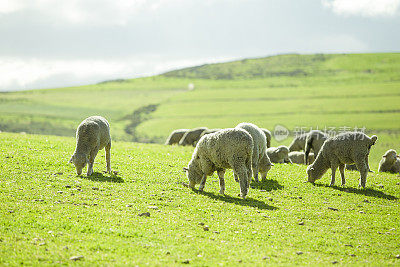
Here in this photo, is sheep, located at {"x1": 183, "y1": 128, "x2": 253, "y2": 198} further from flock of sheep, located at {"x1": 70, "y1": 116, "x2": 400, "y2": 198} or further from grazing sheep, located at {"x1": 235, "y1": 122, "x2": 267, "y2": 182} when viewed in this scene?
grazing sheep, located at {"x1": 235, "y1": 122, "x2": 267, "y2": 182}

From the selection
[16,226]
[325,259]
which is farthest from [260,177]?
[16,226]

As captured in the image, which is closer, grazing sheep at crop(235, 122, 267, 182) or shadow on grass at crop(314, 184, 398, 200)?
shadow on grass at crop(314, 184, 398, 200)

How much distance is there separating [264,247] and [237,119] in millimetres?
128719

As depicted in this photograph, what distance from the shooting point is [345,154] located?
20594 mm

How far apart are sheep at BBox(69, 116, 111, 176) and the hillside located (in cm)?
8018

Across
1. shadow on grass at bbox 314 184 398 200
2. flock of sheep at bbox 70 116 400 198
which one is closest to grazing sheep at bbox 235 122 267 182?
flock of sheep at bbox 70 116 400 198

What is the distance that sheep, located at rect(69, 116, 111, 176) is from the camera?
59.1 feet

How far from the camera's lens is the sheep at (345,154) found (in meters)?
20.3

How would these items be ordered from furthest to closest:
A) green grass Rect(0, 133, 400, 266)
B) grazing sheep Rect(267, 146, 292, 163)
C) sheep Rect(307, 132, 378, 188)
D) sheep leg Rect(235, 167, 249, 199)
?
grazing sheep Rect(267, 146, 292, 163), sheep Rect(307, 132, 378, 188), sheep leg Rect(235, 167, 249, 199), green grass Rect(0, 133, 400, 266)

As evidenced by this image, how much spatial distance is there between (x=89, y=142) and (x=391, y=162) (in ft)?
70.0

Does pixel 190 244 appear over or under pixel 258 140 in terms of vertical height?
under

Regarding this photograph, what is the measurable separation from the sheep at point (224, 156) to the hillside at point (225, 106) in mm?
79314

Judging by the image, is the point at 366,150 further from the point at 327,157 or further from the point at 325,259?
the point at 325,259

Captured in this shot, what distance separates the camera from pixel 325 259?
10.7m
